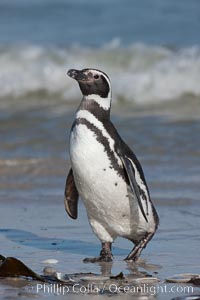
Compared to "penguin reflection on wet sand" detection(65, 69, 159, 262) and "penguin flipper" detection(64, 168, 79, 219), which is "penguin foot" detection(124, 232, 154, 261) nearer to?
"penguin reflection on wet sand" detection(65, 69, 159, 262)

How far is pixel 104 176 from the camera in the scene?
5.43 m

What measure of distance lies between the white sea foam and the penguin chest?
7052mm

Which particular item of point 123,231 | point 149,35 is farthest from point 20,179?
point 149,35

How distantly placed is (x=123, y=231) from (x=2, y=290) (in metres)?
1.15

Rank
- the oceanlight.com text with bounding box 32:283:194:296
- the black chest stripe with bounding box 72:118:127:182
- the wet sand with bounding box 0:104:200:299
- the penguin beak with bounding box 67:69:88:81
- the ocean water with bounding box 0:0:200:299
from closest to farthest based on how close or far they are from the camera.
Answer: the oceanlight.com text with bounding box 32:283:194:296, the wet sand with bounding box 0:104:200:299, the black chest stripe with bounding box 72:118:127:182, the penguin beak with bounding box 67:69:88:81, the ocean water with bounding box 0:0:200:299

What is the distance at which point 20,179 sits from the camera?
8.27m

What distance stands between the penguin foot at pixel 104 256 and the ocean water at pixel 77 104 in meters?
0.07

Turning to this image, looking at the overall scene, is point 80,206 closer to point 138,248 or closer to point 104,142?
point 138,248

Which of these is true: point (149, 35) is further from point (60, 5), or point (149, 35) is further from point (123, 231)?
point (123, 231)

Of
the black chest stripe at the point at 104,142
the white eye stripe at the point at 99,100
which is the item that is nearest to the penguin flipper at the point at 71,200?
the black chest stripe at the point at 104,142

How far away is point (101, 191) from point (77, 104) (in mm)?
7247

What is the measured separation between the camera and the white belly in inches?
211

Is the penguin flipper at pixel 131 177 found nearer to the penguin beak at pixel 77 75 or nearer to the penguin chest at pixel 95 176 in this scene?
the penguin chest at pixel 95 176

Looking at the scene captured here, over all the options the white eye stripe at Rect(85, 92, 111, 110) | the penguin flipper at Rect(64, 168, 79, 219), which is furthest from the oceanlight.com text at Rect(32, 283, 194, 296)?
the white eye stripe at Rect(85, 92, 111, 110)
